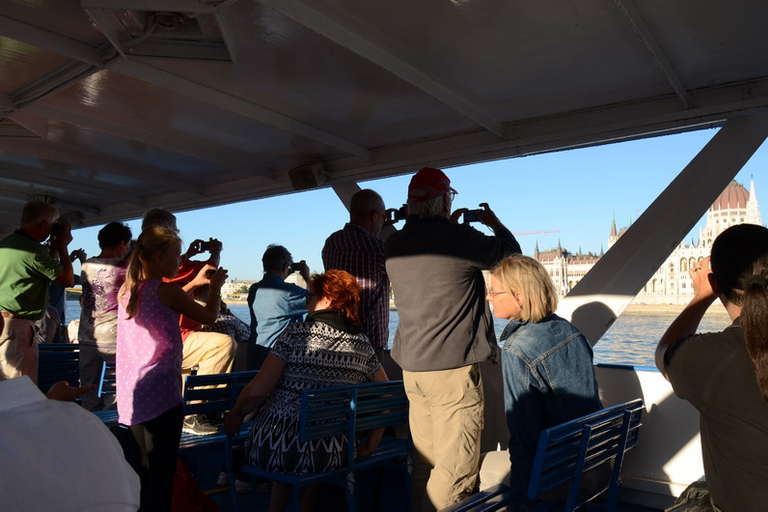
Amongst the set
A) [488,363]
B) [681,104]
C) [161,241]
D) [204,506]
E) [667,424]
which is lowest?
[204,506]

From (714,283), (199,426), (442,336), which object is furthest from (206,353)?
(714,283)

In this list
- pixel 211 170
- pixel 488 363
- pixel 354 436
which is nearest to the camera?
pixel 354 436

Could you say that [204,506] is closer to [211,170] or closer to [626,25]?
[626,25]

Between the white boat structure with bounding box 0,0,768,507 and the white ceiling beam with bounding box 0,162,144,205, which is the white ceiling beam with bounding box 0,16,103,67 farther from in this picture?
the white ceiling beam with bounding box 0,162,144,205

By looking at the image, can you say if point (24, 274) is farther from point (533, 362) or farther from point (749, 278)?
point (749, 278)

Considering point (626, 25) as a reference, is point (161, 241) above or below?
below

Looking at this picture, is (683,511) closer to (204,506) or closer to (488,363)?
(488,363)

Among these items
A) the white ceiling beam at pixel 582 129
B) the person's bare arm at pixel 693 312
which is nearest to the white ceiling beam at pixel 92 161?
the white ceiling beam at pixel 582 129

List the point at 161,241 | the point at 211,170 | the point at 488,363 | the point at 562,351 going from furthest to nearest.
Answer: the point at 211,170, the point at 488,363, the point at 161,241, the point at 562,351

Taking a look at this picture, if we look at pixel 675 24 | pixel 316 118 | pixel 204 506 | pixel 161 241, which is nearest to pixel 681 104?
pixel 675 24

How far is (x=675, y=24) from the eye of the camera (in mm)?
2867

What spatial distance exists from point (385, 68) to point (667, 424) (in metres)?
2.18

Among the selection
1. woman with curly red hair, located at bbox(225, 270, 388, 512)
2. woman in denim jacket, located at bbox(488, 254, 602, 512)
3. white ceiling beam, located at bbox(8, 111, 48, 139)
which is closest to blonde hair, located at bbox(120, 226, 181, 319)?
woman with curly red hair, located at bbox(225, 270, 388, 512)

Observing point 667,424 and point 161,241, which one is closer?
point 161,241
